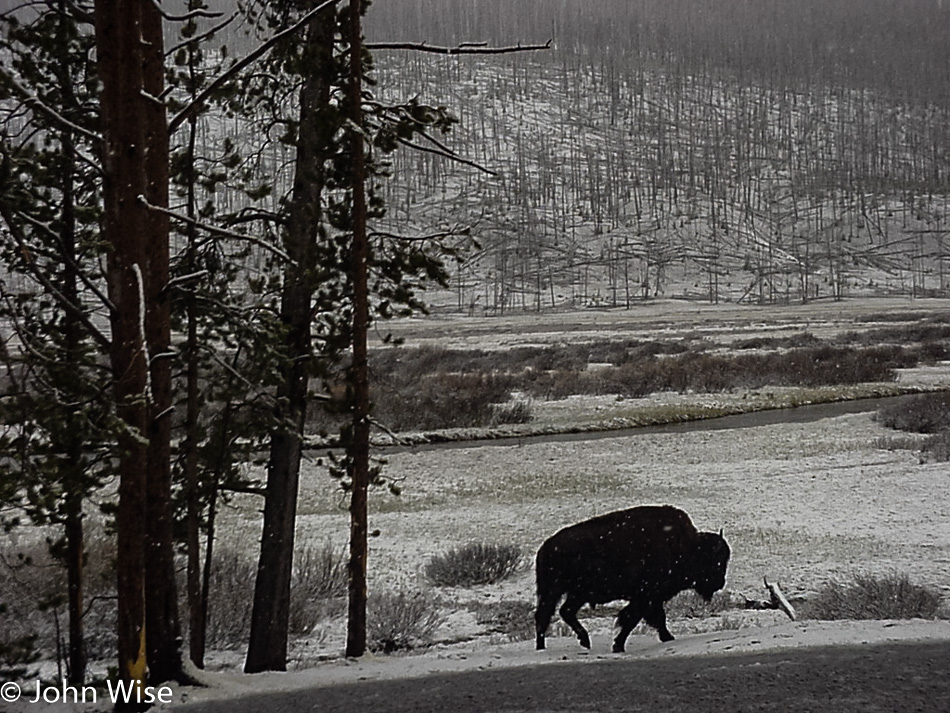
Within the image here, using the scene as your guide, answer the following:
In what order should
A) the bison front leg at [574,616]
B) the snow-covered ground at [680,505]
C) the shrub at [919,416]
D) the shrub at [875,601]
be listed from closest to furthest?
the snow-covered ground at [680,505]
the bison front leg at [574,616]
the shrub at [875,601]
the shrub at [919,416]

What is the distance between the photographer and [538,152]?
145 m

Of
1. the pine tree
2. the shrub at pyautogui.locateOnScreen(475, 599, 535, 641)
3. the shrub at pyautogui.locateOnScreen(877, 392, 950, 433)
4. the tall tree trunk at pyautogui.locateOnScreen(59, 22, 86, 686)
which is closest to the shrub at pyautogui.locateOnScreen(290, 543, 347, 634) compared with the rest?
the shrub at pyautogui.locateOnScreen(475, 599, 535, 641)

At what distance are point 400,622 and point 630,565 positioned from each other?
350 cm

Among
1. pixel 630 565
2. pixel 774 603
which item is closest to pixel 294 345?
pixel 630 565

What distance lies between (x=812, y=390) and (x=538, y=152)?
11874 cm

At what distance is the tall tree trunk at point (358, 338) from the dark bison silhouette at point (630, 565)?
1.81 m

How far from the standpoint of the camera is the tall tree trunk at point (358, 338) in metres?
8.68

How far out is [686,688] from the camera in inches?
213

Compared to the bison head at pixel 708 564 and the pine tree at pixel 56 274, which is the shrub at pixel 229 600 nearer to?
the pine tree at pixel 56 274

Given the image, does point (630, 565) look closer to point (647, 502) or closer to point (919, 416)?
point (647, 502)

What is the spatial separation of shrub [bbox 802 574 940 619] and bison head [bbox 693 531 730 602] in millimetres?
2181

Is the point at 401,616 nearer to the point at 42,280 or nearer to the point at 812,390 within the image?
the point at 42,280

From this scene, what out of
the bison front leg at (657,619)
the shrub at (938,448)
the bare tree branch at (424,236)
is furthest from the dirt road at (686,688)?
the shrub at (938,448)

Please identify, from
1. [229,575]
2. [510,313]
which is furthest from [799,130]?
[229,575]
